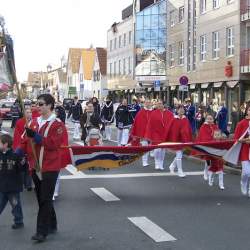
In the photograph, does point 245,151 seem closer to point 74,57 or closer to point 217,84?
point 217,84

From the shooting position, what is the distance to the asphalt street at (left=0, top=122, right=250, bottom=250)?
712 cm

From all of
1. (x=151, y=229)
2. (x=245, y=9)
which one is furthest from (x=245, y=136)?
(x=245, y=9)

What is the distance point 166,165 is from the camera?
15469 mm

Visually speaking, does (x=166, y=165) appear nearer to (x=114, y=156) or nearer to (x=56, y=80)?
(x=114, y=156)

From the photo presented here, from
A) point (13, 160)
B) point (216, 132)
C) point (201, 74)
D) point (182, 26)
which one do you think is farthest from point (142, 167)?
point (182, 26)

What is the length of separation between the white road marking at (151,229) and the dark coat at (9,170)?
71.7 inches

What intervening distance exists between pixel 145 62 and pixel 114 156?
1780 inches

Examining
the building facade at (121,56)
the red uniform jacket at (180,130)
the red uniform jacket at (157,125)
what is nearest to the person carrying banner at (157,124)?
the red uniform jacket at (157,125)

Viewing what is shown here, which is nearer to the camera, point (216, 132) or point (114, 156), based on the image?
point (114, 156)

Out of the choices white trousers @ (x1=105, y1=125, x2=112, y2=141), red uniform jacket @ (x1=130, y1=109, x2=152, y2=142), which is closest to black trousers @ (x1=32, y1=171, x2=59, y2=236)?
red uniform jacket @ (x1=130, y1=109, x2=152, y2=142)

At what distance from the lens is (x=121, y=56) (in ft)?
213

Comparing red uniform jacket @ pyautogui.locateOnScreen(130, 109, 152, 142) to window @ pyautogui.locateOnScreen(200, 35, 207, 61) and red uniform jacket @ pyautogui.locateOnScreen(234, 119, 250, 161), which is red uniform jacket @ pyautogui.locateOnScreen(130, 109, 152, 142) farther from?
window @ pyautogui.locateOnScreen(200, 35, 207, 61)

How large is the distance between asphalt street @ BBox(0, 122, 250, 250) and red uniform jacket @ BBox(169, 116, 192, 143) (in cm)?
101

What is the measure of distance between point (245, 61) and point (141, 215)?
26706mm
